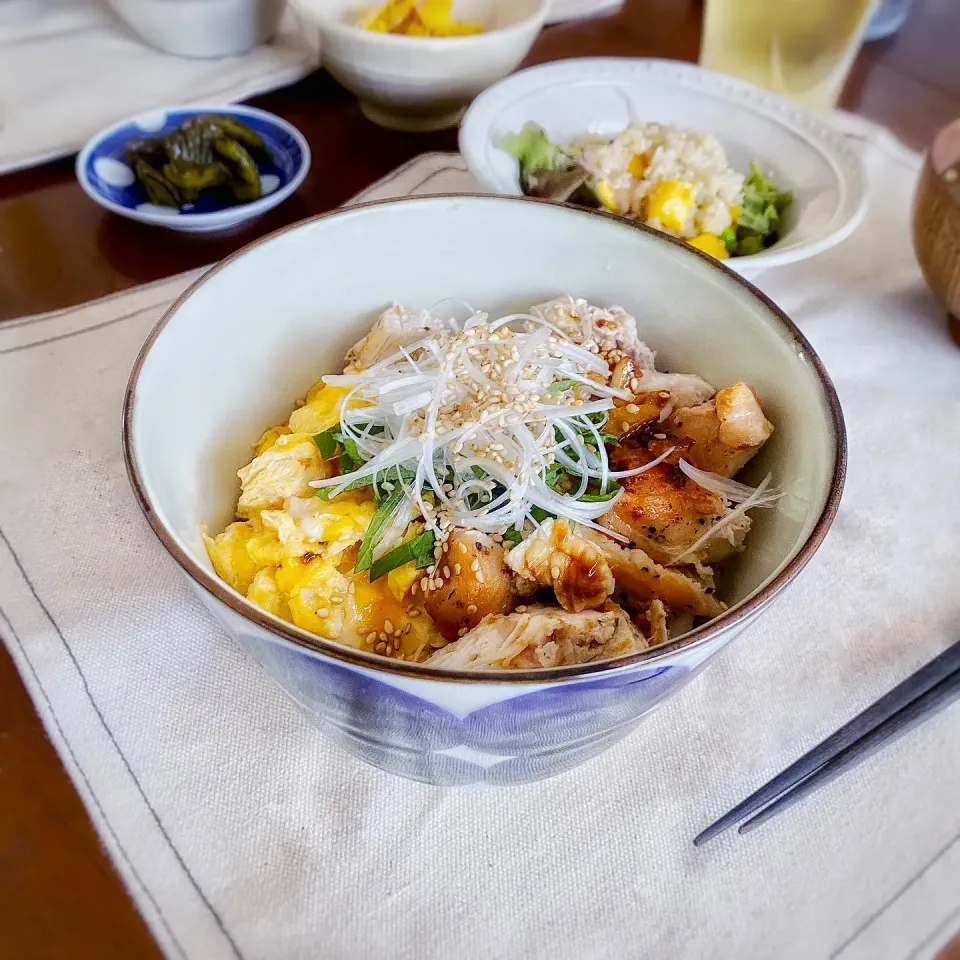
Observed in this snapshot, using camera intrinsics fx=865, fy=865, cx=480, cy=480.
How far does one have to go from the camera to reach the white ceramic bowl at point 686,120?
4.34 feet

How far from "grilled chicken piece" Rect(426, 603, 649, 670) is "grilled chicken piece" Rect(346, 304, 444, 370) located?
35 cm

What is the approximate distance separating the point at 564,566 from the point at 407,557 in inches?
5.7

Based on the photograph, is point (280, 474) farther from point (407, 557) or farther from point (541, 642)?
point (541, 642)

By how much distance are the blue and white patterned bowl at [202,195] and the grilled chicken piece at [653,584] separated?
0.85m

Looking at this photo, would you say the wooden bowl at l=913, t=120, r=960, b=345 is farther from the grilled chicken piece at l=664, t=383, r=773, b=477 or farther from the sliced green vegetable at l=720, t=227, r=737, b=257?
the grilled chicken piece at l=664, t=383, r=773, b=477

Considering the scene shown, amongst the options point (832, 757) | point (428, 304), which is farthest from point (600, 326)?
point (832, 757)

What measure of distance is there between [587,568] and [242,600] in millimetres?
329

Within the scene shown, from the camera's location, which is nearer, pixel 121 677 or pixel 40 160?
pixel 121 677

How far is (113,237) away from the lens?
1.38 meters

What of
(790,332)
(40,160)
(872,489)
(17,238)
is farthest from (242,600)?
(40,160)

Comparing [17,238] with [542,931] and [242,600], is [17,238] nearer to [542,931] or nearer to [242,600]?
[242,600]

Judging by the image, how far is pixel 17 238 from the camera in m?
1.37

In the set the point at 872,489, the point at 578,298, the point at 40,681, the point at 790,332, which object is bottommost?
the point at 40,681

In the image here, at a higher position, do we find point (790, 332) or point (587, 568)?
point (790, 332)
